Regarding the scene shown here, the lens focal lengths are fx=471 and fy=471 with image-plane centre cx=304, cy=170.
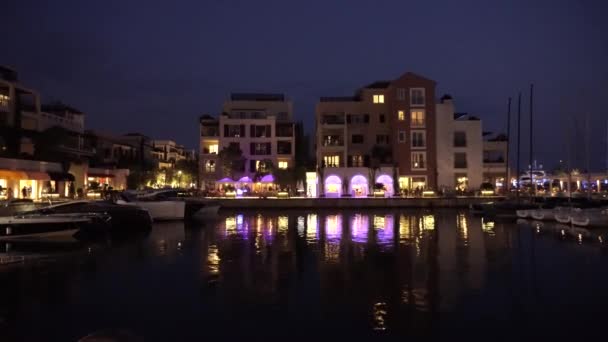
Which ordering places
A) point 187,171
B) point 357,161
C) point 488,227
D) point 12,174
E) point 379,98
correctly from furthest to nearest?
point 187,171 < point 379,98 < point 357,161 < point 12,174 < point 488,227

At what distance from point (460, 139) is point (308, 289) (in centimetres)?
5797

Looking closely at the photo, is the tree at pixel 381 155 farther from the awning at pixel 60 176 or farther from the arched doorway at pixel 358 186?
the awning at pixel 60 176

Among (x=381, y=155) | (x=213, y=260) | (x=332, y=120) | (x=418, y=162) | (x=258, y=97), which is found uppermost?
(x=258, y=97)

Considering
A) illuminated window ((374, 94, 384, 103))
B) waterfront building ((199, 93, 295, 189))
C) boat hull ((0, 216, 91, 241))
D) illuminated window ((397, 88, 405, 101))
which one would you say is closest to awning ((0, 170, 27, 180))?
boat hull ((0, 216, 91, 241))

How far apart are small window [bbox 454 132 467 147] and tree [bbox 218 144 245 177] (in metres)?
30.9

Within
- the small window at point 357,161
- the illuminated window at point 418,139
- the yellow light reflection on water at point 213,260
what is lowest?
the yellow light reflection on water at point 213,260

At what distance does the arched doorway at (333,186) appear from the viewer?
212 ft

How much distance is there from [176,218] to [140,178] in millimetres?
33305

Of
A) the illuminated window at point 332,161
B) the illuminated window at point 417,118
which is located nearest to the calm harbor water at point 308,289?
the illuminated window at point 417,118

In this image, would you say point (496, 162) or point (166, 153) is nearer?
point (496, 162)

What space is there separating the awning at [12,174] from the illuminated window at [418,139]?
151 feet

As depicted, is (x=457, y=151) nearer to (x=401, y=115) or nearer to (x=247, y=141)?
(x=401, y=115)

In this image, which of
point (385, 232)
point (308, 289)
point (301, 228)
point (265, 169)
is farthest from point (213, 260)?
point (265, 169)

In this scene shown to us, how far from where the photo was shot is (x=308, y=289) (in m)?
14.5
